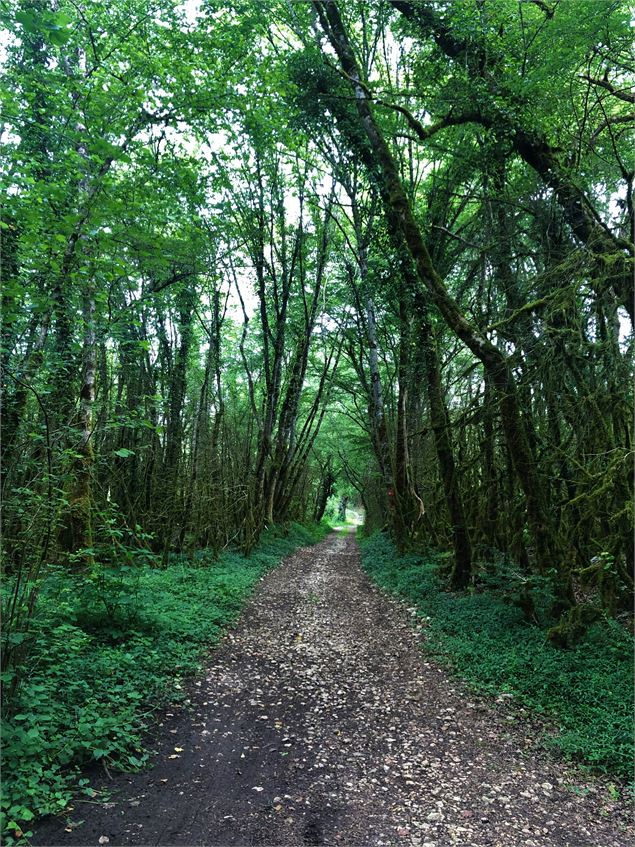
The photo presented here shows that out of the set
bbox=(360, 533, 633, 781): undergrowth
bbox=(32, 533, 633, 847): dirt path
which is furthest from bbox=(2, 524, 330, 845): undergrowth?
bbox=(360, 533, 633, 781): undergrowth

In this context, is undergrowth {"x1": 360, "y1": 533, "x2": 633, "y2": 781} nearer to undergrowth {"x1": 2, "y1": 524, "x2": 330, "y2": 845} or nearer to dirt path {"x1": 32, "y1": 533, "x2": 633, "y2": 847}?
dirt path {"x1": 32, "y1": 533, "x2": 633, "y2": 847}

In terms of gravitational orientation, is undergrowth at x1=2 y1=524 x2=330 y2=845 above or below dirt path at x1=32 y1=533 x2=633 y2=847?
above

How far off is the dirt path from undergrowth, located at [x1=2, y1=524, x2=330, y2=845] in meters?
0.22

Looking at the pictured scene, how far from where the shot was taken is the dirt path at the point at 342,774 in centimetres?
279

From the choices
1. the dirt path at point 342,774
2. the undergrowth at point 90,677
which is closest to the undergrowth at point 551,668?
the dirt path at point 342,774

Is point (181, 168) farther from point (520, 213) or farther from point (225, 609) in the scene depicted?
point (225, 609)

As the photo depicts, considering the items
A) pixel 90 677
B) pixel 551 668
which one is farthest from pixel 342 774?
pixel 551 668

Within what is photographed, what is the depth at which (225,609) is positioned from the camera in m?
7.26

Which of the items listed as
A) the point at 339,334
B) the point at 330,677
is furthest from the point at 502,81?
the point at 339,334

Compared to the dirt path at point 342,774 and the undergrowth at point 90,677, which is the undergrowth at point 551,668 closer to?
the dirt path at point 342,774

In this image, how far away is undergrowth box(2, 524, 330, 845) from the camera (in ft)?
9.45

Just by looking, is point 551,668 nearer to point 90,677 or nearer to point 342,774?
point 342,774

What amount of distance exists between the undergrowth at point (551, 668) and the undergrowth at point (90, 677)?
3.14 m

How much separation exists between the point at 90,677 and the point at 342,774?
2302 millimetres
